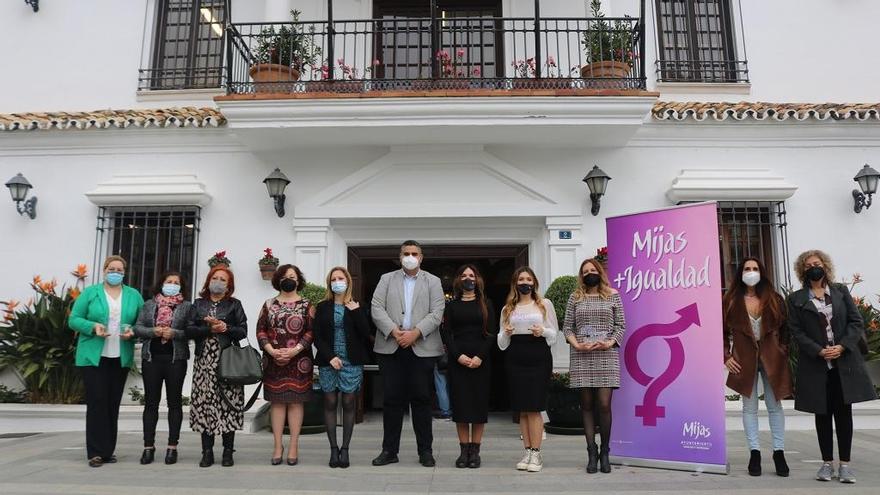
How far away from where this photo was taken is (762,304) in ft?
16.1

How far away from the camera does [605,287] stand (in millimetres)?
5098

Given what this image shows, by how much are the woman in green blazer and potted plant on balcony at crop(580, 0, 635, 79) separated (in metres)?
5.87

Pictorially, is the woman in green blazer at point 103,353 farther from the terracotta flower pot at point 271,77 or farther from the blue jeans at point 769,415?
the blue jeans at point 769,415

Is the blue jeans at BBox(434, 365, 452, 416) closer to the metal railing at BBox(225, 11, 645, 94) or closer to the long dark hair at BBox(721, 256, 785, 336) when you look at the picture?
the metal railing at BBox(225, 11, 645, 94)

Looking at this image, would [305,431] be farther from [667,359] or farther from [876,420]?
[876,420]

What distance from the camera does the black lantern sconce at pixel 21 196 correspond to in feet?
27.1

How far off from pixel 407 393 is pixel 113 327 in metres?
2.62

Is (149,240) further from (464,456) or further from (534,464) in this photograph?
(534,464)

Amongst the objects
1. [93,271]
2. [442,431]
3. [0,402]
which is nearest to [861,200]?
[442,431]

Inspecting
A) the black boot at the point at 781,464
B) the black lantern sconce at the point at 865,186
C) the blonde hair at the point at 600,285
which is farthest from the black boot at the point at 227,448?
the black lantern sconce at the point at 865,186

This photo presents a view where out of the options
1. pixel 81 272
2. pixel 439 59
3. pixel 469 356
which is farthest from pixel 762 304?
pixel 81 272

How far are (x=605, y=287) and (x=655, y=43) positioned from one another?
220 inches

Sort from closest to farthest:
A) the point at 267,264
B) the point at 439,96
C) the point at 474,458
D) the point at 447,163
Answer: the point at 474,458 < the point at 439,96 < the point at 267,264 < the point at 447,163

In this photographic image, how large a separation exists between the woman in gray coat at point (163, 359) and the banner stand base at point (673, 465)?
148 inches
